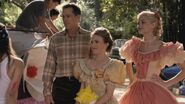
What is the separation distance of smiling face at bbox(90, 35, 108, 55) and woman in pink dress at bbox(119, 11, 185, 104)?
2.31 feet

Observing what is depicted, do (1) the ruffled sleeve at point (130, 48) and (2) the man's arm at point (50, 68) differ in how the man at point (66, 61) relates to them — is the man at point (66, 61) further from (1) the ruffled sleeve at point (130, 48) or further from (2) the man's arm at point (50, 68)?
(1) the ruffled sleeve at point (130, 48)

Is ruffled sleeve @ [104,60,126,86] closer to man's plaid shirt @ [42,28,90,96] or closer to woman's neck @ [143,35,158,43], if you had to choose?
man's plaid shirt @ [42,28,90,96]

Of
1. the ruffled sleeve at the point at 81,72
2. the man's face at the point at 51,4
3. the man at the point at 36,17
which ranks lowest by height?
the ruffled sleeve at the point at 81,72

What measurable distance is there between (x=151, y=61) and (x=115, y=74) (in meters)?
0.87

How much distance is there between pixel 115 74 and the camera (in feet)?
16.9

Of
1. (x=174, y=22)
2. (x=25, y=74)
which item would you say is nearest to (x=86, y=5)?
(x=174, y=22)

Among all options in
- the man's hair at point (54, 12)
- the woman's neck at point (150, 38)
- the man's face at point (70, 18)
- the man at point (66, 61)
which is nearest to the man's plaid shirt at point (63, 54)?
the man at point (66, 61)

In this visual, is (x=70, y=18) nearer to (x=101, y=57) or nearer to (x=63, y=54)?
(x=63, y=54)

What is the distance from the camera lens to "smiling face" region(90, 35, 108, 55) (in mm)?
5188

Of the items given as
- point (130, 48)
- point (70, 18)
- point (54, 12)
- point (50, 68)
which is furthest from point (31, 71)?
point (54, 12)

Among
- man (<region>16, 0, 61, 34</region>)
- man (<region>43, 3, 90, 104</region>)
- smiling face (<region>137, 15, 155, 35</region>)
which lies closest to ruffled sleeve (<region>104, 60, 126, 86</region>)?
man (<region>43, 3, 90, 104</region>)

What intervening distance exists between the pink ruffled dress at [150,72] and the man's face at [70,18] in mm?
1064

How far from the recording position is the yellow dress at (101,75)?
516 cm

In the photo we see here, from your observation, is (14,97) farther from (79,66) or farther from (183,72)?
(183,72)
